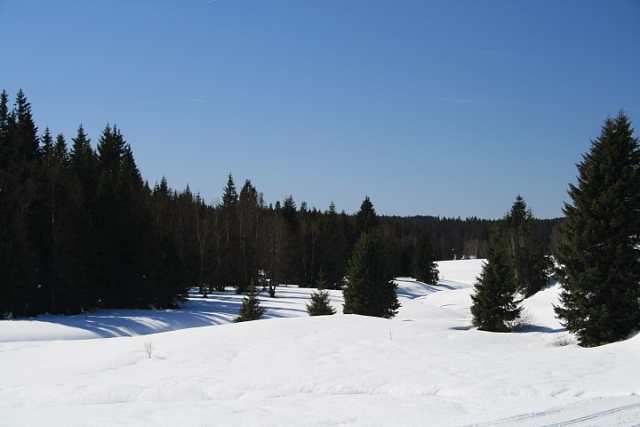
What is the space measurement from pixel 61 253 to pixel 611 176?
31240 mm

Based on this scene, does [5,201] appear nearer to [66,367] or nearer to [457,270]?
[66,367]

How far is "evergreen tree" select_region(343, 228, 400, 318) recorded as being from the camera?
27.7m

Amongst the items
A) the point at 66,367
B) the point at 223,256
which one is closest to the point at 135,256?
the point at 223,256

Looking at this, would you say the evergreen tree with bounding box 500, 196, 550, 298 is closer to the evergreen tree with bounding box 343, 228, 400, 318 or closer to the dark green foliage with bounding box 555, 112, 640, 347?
the evergreen tree with bounding box 343, 228, 400, 318

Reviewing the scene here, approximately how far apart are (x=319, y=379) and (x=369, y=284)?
1763 centimetres

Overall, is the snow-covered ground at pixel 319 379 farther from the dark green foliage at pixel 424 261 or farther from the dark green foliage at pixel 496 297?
the dark green foliage at pixel 424 261

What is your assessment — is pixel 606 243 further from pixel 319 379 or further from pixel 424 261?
pixel 424 261

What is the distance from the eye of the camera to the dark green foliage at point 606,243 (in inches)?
665

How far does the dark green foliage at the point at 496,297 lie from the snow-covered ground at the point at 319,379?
5416 mm

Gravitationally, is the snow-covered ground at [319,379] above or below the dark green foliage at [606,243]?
below

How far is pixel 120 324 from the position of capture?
28.6 metres

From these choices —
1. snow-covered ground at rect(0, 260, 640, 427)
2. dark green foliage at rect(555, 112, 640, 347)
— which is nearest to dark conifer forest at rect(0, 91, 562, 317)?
dark green foliage at rect(555, 112, 640, 347)

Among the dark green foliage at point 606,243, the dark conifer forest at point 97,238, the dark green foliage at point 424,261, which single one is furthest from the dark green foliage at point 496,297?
the dark green foliage at point 424,261

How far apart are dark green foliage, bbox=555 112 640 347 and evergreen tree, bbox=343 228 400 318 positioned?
37.5 feet
